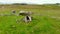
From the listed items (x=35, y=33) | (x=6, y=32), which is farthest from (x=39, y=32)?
(x=6, y=32)

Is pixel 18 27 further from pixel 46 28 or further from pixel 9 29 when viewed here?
pixel 46 28

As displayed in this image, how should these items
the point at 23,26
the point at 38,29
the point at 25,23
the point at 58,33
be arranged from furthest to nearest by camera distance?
the point at 25,23 < the point at 23,26 < the point at 38,29 < the point at 58,33

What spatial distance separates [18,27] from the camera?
18984 mm

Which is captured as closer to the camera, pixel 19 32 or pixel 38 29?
pixel 19 32

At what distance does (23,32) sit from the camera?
16953mm

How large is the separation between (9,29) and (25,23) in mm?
3170

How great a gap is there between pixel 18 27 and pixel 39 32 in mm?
2713

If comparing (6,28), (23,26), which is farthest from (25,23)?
(6,28)

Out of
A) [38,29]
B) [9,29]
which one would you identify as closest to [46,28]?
[38,29]

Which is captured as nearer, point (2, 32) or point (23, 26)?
point (2, 32)

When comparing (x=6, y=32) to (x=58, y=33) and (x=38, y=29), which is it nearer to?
(x=38, y=29)

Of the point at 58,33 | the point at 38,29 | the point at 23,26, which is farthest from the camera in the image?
the point at 23,26

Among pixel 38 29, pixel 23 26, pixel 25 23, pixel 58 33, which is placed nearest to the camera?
pixel 58 33

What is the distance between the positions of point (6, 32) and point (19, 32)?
1.19 metres
